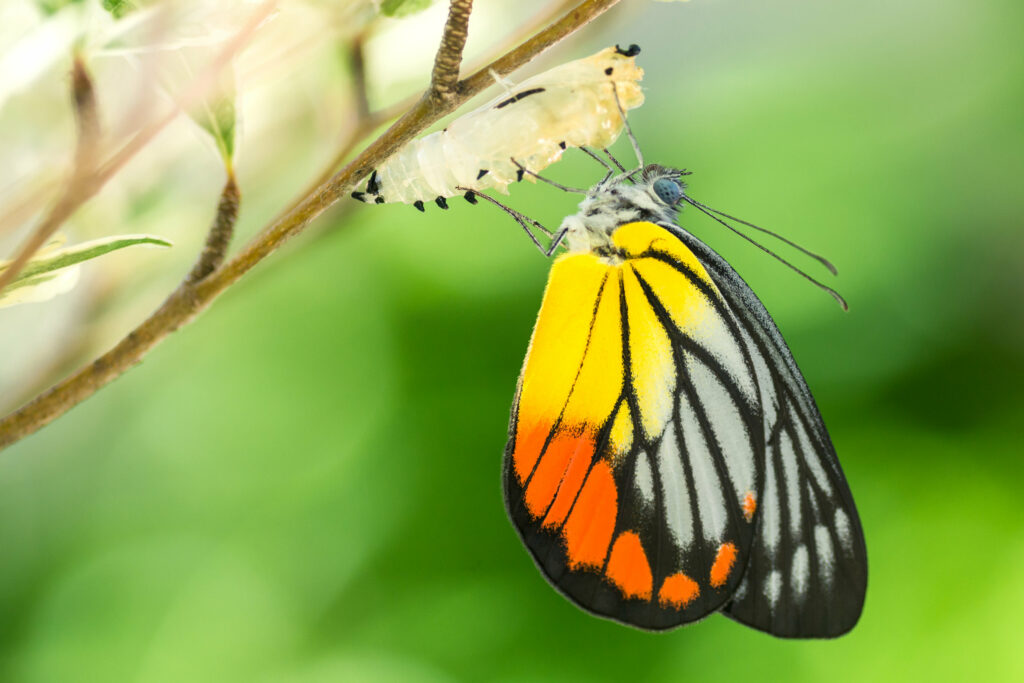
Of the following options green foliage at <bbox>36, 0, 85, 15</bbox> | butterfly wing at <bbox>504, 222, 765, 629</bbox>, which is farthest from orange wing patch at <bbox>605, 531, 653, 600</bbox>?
green foliage at <bbox>36, 0, 85, 15</bbox>

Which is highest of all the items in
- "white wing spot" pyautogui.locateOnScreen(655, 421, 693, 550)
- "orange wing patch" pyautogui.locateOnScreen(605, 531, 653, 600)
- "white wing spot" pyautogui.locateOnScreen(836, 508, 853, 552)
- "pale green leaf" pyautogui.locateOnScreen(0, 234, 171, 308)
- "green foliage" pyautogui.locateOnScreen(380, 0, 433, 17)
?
"green foliage" pyautogui.locateOnScreen(380, 0, 433, 17)

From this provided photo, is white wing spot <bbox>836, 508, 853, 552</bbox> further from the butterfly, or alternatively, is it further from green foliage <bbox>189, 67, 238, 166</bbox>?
green foliage <bbox>189, 67, 238, 166</bbox>

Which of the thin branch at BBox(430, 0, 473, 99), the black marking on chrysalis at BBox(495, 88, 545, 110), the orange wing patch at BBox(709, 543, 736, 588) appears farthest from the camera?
the orange wing patch at BBox(709, 543, 736, 588)

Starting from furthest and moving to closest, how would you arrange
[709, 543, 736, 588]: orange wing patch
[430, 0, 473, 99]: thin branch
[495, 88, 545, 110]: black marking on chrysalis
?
[709, 543, 736, 588]: orange wing patch, [495, 88, 545, 110]: black marking on chrysalis, [430, 0, 473, 99]: thin branch

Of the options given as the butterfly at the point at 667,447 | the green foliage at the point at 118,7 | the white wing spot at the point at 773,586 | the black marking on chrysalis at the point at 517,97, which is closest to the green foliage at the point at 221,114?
the green foliage at the point at 118,7

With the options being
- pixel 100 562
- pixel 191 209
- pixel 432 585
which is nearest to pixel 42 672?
pixel 100 562

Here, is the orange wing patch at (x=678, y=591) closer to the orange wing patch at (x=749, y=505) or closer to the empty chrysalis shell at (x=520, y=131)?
the orange wing patch at (x=749, y=505)
